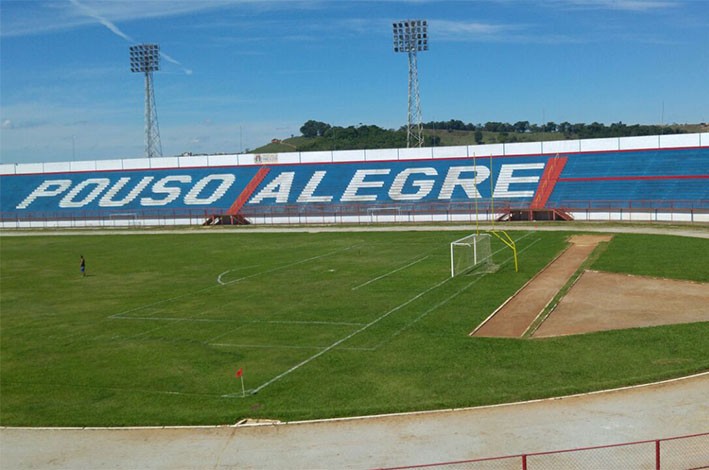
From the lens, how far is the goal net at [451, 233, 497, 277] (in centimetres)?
4091

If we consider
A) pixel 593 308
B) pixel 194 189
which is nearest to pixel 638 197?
pixel 593 308

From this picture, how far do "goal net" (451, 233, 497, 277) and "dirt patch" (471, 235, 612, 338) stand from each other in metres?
3.58

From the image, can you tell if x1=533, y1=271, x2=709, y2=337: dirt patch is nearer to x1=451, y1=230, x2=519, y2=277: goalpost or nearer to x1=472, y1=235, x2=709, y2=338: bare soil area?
x1=472, y1=235, x2=709, y2=338: bare soil area

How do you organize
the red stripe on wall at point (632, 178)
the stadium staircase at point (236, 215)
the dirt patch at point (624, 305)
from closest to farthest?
the dirt patch at point (624, 305) → the red stripe on wall at point (632, 178) → the stadium staircase at point (236, 215)

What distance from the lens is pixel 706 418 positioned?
1730cm

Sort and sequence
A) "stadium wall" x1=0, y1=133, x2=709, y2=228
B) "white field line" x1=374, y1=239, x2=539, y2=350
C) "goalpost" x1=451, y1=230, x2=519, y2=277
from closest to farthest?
1. "white field line" x1=374, y1=239, x2=539, y2=350
2. "goalpost" x1=451, y1=230, x2=519, y2=277
3. "stadium wall" x1=0, y1=133, x2=709, y2=228

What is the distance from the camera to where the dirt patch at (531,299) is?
88.2ft

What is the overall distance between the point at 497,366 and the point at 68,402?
42.1ft

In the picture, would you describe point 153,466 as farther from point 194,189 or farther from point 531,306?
point 194,189

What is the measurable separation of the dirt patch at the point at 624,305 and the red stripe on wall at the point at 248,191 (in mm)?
54573

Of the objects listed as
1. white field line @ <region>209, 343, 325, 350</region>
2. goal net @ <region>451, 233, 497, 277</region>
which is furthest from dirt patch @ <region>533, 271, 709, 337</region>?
white field line @ <region>209, 343, 325, 350</region>

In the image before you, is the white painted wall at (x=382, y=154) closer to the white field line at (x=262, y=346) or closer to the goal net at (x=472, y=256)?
the goal net at (x=472, y=256)

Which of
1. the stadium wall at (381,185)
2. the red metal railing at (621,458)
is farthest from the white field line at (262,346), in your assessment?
the stadium wall at (381,185)

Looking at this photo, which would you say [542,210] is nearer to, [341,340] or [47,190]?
[341,340]
